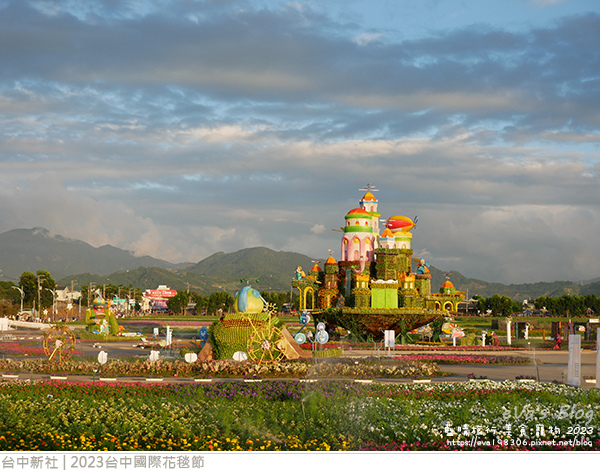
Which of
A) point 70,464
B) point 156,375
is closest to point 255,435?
point 70,464

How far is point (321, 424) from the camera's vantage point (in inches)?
428

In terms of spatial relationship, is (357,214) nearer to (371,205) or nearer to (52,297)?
(371,205)

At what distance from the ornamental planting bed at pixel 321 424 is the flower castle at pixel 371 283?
76.6 ft

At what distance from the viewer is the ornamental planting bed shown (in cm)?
1034

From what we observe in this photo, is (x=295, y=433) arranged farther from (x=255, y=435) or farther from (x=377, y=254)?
(x=377, y=254)

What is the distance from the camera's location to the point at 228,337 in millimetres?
24891

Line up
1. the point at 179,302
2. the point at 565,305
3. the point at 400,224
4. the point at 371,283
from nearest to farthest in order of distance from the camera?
the point at 371,283, the point at 400,224, the point at 565,305, the point at 179,302

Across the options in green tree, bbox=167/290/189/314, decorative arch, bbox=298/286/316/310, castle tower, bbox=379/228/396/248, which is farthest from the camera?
green tree, bbox=167/290/189/314

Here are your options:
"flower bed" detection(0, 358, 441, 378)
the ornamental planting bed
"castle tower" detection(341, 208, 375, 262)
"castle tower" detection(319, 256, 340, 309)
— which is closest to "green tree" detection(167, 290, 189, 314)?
"castle tower" detection(319, 256, 340, 309)

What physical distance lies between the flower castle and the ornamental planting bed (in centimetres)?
2336

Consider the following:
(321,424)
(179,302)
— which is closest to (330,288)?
(321,424)

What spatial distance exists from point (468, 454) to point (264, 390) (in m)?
7.68

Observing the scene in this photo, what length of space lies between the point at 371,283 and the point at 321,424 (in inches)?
1041

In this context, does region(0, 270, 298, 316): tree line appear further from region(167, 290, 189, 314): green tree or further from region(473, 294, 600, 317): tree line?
region(473, 294, 600, 317): tree line
